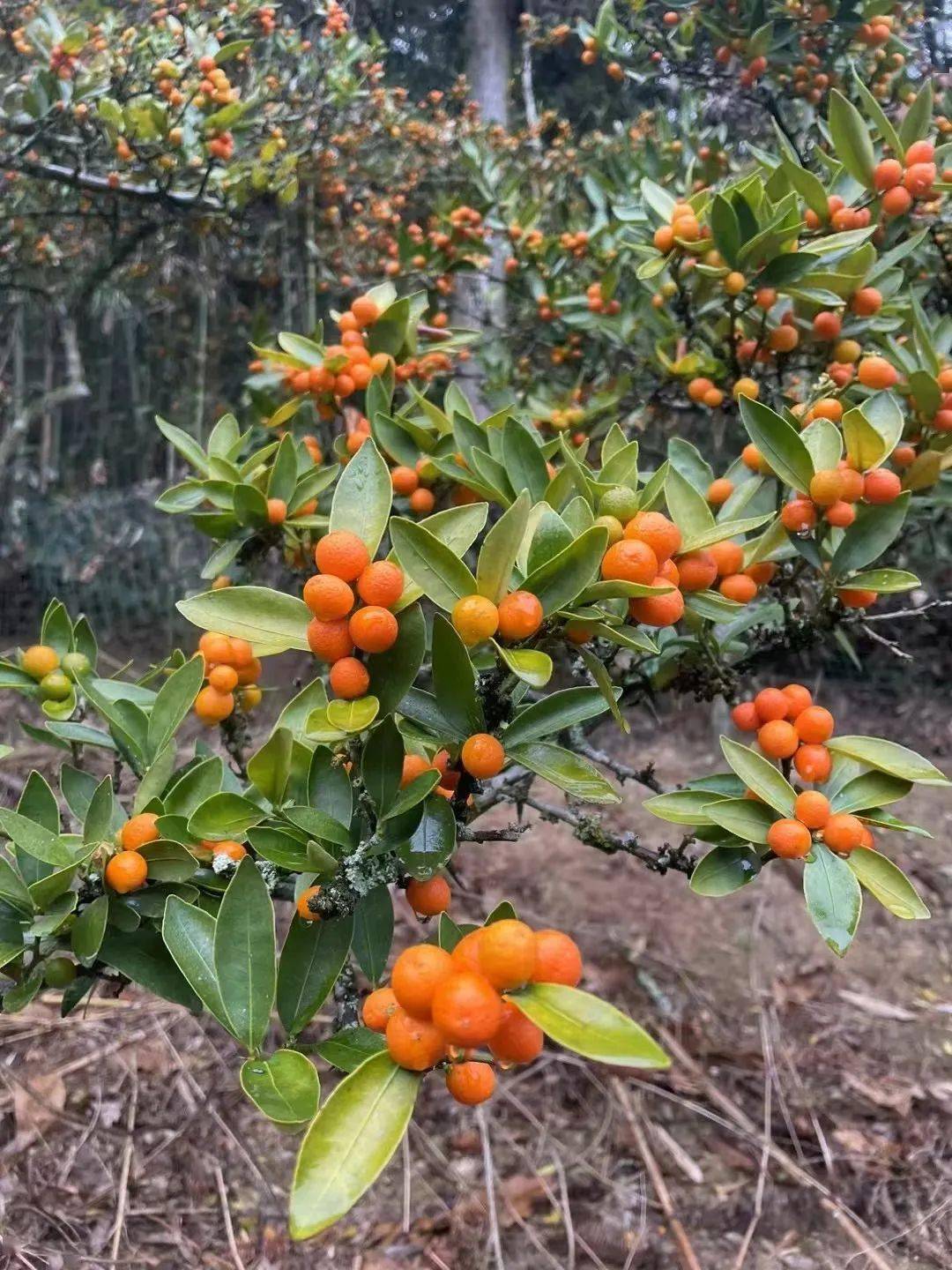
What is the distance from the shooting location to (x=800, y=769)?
72 cm

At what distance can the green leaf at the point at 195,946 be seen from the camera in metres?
0.54

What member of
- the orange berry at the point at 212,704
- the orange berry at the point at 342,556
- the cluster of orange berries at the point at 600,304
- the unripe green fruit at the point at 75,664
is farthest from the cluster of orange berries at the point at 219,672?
the cluster of orange berries at the point at 600,304

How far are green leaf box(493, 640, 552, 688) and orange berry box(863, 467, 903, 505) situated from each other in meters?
0.43

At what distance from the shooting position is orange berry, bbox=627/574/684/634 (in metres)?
0.58

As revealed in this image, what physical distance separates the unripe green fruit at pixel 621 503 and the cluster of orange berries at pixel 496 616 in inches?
4.9

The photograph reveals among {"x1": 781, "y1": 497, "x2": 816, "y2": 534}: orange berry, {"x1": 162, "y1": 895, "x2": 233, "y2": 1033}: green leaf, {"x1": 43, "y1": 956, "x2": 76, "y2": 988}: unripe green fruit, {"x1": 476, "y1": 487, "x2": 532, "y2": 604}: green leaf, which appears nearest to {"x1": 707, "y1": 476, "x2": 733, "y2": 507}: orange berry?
{"x1": 781, "y1": 497, "x2": 816, "y2": 534}: orange berry

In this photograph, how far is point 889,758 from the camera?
28.1 inches

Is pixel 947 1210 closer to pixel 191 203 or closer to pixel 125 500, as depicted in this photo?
pixel 191 203

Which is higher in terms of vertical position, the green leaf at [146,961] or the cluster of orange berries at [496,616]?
the cluster of orange berries at [496,616]

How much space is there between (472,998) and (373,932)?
0.89 ft

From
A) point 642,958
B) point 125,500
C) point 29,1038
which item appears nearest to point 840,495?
point 642,958

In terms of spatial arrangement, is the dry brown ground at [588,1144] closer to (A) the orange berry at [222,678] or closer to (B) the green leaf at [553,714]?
(A) the orange berry at [222,678]

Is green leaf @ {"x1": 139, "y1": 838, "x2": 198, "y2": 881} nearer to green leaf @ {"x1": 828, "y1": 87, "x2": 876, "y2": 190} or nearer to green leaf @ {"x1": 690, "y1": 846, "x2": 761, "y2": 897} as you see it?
green leaf @ {"x1": 690, "y1": 846, "x2": 761, "y2": 897}

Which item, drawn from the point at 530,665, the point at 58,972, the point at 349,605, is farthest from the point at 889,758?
the point at 58,972
